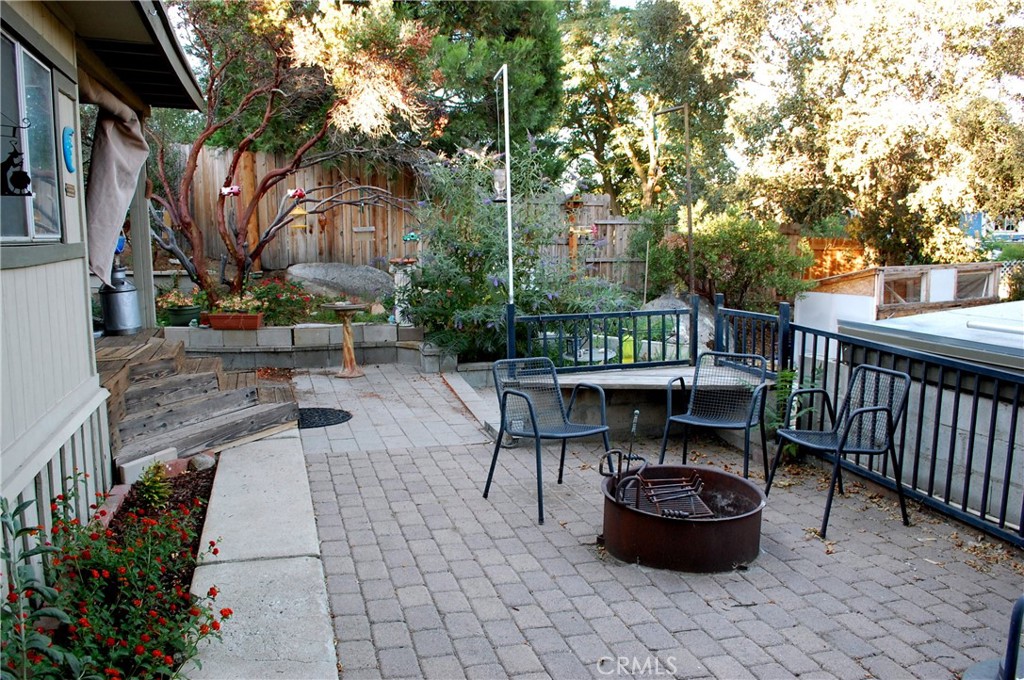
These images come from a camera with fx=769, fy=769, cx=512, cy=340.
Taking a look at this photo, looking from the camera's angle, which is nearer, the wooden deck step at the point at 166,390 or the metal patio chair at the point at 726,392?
the wooden deck step at the point at 166,390

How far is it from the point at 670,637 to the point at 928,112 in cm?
1154

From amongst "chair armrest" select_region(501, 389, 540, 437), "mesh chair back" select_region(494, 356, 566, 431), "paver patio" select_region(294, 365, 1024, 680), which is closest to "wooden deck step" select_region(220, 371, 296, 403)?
"paver patio" select_region(294, 365, 1024, 680)

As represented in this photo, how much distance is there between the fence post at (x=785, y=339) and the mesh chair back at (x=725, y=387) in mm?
151

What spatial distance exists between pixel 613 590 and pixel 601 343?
14.8 feet

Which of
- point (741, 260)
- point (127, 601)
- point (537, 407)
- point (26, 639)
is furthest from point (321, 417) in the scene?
point (741, 260)

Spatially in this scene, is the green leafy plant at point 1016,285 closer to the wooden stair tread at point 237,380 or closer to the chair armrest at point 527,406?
the chair armrest at point 527,406

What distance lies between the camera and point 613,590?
3.31 metres

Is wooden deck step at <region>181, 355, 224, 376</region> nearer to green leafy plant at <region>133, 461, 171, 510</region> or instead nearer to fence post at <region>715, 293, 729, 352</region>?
green leafy plant at <region>133, 461, 171, 510</region>

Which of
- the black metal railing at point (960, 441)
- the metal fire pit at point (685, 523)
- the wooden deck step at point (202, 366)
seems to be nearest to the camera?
the metal fire pit at point (685, 523)

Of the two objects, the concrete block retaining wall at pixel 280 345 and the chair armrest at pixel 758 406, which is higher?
the chair armrest at pixel 758 406

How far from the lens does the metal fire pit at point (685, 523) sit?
3439 millimetres

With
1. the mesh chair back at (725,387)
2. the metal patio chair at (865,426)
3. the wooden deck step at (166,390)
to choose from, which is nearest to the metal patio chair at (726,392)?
the mesh chair back at (725,387)

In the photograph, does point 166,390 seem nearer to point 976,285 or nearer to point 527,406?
point 527,406

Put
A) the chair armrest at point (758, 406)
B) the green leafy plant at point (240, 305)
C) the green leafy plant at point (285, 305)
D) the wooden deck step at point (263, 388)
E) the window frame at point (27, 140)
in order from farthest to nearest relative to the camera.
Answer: the green leafy plant at point (285, 305) → the green leafy plant at point (240, 305) → the wooden deck step at point (263, 388) → the chair armrest at point (758, 406) → the window frame at point (27, 140)
